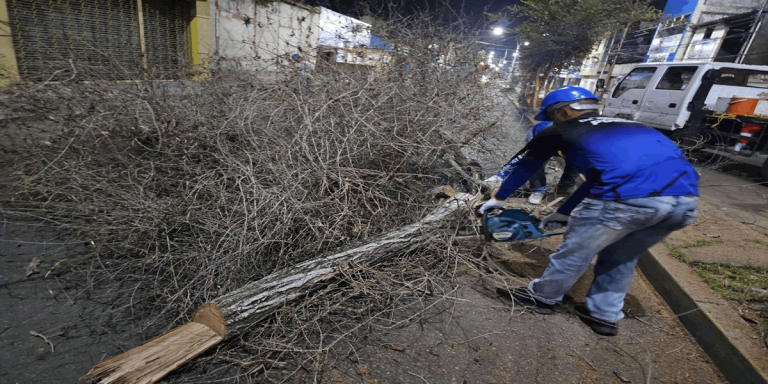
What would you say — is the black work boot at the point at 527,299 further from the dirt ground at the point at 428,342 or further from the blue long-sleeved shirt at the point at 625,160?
the blue long-sleeved shirt at the point at 625,160

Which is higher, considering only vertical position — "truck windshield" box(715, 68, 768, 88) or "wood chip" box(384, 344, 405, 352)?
"truck windshield" box(715, 68, 768, 88)

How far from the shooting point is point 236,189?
10.6ft

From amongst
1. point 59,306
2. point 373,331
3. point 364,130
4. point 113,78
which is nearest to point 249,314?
point 373,331

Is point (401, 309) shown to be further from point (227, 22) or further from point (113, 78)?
point (227, 22)

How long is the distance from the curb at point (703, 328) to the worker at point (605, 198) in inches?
21.8

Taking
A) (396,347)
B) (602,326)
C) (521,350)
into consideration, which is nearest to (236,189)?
(396,347)

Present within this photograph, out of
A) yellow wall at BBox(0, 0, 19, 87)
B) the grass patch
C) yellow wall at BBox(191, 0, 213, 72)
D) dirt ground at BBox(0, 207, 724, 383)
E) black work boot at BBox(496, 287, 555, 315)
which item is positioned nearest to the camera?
dirt ground at BBox(0, 207, 724, 383)

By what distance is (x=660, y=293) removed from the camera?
3.25 meters

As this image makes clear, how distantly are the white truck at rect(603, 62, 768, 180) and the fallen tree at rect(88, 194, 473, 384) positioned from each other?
301 inches

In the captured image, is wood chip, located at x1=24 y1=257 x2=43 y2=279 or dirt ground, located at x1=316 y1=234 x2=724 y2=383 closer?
dirt ground, located at x1=316 y1=234 x2=724 y2=383

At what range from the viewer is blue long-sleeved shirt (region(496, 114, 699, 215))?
228 cm

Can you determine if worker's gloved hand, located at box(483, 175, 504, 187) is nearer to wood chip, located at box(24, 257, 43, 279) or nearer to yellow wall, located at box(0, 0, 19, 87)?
wood chip, located at box(24, 257, 43, 279)

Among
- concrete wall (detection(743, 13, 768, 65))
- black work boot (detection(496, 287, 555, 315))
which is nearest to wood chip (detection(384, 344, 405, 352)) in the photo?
black work boot (detection(496, 287, 555, 315))

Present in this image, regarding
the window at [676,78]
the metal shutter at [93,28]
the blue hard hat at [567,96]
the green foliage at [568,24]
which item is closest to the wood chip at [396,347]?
the blue hard hat at [567,96]
